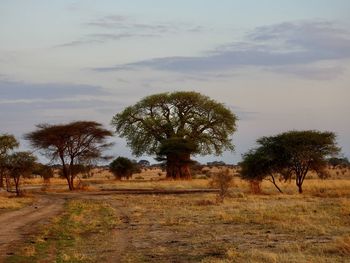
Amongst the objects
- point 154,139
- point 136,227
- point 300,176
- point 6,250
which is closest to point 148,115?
point 154,139

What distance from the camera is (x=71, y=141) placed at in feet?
186

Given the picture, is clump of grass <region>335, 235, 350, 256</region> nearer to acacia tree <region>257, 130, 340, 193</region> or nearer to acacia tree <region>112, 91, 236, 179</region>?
acacia tree <region>257, 130, 340, 193</region>

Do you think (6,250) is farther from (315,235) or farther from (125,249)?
(315,235)

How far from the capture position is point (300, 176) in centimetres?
4122

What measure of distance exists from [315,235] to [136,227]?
267 inches

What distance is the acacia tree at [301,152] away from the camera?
41.5 meters

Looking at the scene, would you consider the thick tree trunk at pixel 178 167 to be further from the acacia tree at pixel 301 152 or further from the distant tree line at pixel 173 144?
the acacia tree at pixel 301 152

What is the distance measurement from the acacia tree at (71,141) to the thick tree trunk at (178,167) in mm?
16483

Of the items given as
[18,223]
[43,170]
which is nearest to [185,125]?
[43,170]

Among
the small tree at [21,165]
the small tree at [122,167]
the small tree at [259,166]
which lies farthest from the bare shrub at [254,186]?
the small tree at [122,167]

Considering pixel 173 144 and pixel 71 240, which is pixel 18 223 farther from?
pixel 173 144

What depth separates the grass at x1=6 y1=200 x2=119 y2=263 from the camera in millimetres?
14477

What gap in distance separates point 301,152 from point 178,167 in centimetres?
3423


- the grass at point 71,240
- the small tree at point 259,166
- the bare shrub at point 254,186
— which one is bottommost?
the grass at point 71,240
